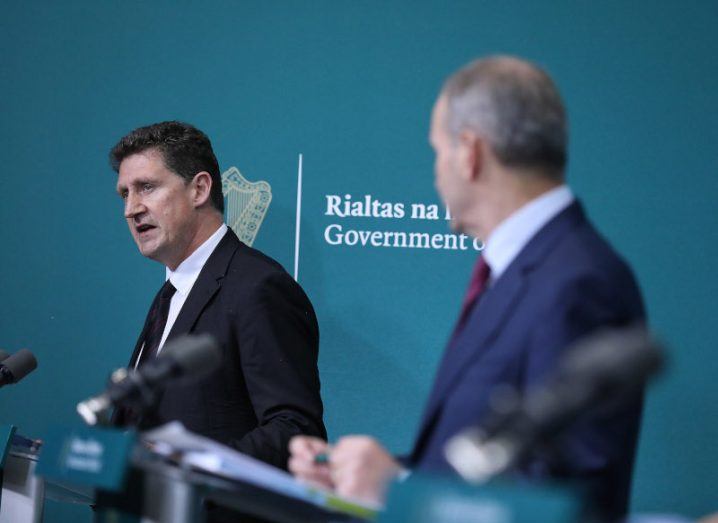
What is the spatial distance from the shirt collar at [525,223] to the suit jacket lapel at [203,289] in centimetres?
125

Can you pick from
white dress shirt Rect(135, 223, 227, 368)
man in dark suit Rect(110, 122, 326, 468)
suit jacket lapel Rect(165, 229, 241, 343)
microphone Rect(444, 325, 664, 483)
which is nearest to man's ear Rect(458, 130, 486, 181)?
microphone Rect(444, 325, 664, 483)

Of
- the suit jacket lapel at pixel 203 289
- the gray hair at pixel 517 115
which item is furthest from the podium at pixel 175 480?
the suit jacket lapel at pixel 203 289

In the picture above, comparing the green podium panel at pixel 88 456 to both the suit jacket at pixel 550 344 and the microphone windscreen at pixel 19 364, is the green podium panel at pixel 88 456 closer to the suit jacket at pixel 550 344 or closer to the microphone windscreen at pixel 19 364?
the suit jacket at pixel 550 344

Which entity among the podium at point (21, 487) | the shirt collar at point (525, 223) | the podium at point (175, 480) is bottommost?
the podium at point (21, 487)

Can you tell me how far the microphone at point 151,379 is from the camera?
1442mm

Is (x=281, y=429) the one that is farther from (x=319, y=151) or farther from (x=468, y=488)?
(x=468, y=488)

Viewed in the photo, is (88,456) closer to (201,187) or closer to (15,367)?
(15,367)

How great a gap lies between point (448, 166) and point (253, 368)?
3.57 feet

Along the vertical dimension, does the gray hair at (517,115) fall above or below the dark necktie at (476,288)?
above

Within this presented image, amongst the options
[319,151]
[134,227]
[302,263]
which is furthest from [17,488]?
[319,151]

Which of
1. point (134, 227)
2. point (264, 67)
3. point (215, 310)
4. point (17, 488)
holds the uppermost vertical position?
point (264, 67)

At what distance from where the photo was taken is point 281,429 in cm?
249

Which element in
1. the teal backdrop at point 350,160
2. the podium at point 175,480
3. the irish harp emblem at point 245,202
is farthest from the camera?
the irish harp emblem at point 245,202

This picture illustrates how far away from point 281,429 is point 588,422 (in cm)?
125
